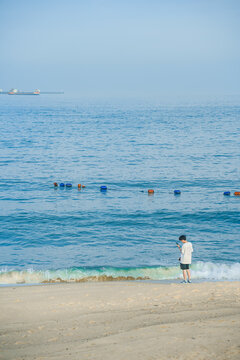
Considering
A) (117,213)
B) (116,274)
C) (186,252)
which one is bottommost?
(116,274)

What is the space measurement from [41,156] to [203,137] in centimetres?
2933

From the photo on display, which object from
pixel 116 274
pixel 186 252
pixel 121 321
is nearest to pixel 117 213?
pixel 116 274

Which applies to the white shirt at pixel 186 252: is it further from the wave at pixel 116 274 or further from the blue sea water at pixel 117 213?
the blue sea water at pixel 117 213

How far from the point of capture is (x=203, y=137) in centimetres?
6931

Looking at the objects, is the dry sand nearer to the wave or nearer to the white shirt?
the white shirt

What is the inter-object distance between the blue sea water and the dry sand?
13.2ft

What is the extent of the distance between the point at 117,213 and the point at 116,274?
9295 mm

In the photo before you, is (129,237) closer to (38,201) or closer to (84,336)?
(38,201)

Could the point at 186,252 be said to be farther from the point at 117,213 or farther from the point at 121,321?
the point at 117,213

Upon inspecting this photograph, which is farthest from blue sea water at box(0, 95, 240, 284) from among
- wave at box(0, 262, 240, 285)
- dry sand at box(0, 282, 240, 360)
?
dry sand at box(0, 282, 240, 360)

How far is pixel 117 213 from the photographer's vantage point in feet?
90.5

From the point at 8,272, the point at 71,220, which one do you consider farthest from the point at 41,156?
the point at 8,272

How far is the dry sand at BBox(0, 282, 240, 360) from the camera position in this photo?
895 centimetres

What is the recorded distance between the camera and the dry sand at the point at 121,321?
8.95m
